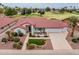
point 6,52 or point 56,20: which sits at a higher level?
point 56,20

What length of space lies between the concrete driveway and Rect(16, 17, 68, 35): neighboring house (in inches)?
1.9

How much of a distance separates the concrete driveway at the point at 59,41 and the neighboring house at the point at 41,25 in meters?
0.05

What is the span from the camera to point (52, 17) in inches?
148

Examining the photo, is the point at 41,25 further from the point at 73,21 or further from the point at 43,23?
the point at 73,21

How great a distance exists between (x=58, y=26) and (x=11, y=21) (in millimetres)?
483

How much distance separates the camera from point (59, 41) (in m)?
3.77

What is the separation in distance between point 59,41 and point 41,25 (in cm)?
25

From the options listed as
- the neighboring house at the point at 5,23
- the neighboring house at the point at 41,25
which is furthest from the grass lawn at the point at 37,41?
the neighboring house at the point at 5,23

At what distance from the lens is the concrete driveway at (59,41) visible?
3.74 meters

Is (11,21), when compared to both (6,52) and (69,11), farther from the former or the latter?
(69,11)

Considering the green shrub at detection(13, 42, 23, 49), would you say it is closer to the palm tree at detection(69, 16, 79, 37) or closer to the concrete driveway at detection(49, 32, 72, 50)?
the concrete driveway at detection(49, 32, 72, 50)

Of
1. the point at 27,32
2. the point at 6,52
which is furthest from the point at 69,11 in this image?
the point at 6,52

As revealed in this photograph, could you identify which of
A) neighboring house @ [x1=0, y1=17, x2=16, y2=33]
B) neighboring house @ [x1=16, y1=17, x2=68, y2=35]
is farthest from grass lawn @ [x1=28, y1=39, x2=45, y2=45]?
neighboring house @ [x1=0, y1=17, x2=16, y2=33]
